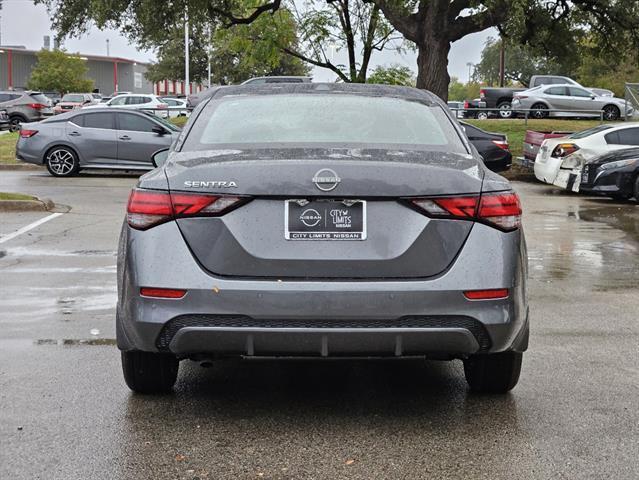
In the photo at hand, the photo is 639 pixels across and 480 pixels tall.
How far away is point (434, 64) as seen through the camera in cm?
2627

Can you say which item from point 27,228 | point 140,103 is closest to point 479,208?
point 27,228

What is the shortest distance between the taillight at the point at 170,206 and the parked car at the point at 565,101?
113 feet

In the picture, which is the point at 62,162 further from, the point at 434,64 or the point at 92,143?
the point at 434,64

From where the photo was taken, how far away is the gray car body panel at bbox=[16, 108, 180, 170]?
795 inches

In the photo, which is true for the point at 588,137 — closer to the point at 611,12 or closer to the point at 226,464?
the point at 611,12

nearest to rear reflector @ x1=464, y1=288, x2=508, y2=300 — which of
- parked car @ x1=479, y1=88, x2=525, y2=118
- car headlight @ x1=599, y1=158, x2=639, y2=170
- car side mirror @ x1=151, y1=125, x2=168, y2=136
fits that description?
car headlight @ x1=599, y1=158, x2=639, y2=170

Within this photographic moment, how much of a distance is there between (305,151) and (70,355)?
2.32 meters

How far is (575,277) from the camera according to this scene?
9.19 metres

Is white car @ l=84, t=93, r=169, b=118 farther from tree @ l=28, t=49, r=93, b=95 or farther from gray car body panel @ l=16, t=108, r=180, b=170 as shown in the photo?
tree @ l=28, t=49, r=93, b=95

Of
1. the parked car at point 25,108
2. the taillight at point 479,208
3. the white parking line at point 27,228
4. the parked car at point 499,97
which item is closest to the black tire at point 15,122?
the parked car at point 25,108

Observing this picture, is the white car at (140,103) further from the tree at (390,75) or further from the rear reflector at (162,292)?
the rear reflector at (162,292)

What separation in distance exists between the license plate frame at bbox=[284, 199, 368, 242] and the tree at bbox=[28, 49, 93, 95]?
7402 centimetres

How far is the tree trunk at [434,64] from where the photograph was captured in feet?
85.7

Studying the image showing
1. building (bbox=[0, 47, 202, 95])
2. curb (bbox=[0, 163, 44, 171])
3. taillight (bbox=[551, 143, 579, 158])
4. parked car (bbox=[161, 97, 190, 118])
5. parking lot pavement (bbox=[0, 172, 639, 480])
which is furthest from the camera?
building (bbox=[0, 47, 202, 95])
